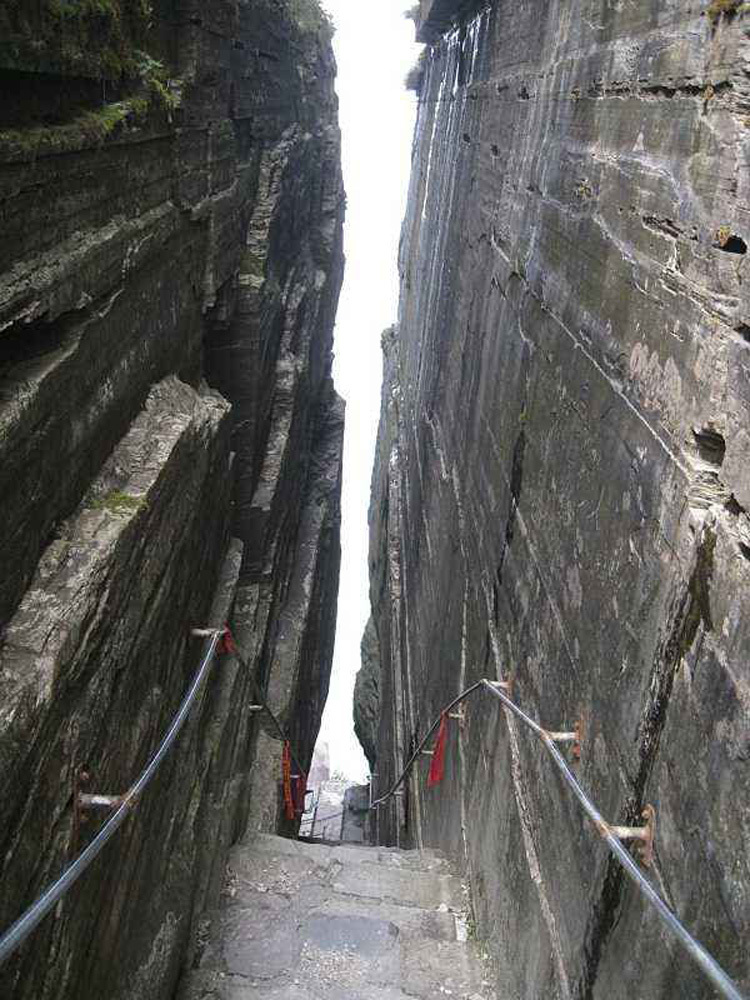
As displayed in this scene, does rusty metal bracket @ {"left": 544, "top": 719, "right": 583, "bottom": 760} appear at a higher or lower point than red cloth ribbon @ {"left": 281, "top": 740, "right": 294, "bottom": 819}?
higher

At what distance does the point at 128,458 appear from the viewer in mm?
3850

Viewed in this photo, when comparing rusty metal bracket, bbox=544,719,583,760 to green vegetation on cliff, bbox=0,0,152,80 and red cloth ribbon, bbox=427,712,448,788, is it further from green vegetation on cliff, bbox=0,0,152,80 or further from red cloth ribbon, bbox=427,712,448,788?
green vegetation on cliff, bbox=0,0,152,80

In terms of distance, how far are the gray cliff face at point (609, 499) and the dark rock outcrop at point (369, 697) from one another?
8.30 meters

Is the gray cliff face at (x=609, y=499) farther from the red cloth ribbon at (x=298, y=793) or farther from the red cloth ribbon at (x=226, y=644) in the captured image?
the red cloth ribbon at (x=298, y=793)

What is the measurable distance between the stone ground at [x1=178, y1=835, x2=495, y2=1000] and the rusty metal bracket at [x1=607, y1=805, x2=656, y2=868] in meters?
2.42

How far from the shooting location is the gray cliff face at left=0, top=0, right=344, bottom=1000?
2715 mm

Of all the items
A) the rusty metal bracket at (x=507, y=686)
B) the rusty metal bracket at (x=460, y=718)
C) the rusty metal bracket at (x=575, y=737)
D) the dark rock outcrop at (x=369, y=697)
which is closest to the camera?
the rusty metal bracket at (x=575, y=737)

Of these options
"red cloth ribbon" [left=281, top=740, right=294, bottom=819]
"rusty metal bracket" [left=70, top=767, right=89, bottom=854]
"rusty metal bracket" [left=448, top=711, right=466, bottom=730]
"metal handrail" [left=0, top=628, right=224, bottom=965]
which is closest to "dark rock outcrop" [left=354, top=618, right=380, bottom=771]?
"red cloth ribbon" [left=281, top=740, right=294, bottom=819]

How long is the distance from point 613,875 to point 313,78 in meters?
10.9

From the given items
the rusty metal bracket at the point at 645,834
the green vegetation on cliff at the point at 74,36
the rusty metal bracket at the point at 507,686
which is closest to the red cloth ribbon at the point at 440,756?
the rusty metal bracket at the point at 507,686

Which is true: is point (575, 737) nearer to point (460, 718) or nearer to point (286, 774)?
point (460, 718)

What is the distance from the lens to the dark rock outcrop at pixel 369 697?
14773mm

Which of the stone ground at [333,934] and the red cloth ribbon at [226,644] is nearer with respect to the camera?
the stone ground at [333,934]

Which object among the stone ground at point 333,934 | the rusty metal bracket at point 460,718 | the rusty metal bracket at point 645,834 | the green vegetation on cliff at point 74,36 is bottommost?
the stone ground at point 333,934
